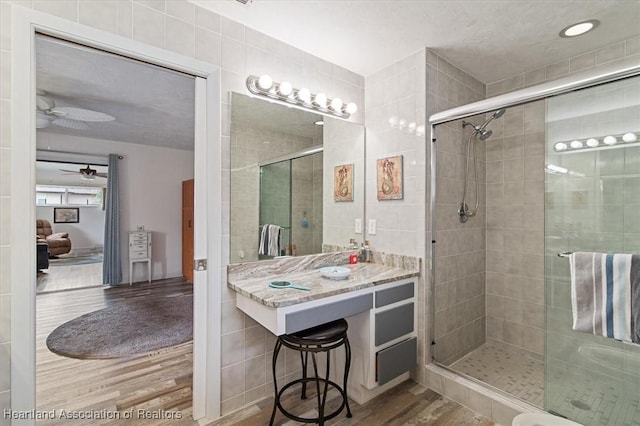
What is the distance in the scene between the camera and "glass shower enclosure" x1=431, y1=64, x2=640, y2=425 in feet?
5.27

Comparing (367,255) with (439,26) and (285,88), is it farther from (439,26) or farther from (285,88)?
(439,26)

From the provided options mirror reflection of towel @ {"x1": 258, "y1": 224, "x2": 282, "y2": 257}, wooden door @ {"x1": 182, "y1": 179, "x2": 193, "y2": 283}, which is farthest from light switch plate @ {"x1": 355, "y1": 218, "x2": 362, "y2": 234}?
wooden door @ {"x1": 182, "y1": 179, "x2": 193, "y2": 283}

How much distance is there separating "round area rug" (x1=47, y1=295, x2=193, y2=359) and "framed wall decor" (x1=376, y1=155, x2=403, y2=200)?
7.68 feet

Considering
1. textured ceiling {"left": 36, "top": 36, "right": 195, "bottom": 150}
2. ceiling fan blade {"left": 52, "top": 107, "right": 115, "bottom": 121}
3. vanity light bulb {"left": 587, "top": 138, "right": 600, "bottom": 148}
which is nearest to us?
vanity light bulb {"left": 587, "top": 138, "right": 600, "bottom": 148}

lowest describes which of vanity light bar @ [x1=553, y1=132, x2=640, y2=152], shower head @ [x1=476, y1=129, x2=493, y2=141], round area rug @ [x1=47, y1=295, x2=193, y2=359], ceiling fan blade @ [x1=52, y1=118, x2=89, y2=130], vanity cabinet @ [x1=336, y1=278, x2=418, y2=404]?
round area rug @ [x1=47, y1=295, x2=193, y2=359]

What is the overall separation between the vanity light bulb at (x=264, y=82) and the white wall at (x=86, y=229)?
796 centimetres

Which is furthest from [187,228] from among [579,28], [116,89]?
[579,28]

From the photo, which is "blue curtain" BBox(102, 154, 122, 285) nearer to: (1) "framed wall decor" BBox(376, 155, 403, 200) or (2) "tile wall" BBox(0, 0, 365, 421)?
(2) "tile wall" BBox(0, 0, 365, 421)

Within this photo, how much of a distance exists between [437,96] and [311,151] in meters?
1.06

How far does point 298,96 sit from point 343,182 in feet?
2.62

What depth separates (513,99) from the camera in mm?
1763

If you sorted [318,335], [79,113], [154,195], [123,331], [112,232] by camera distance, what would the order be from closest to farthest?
[318,335], [79,113], [123,331], [112,232], [154,195]

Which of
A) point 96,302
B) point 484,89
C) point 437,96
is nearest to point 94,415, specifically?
point 96,302

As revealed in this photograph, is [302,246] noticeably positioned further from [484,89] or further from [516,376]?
[484,89]
